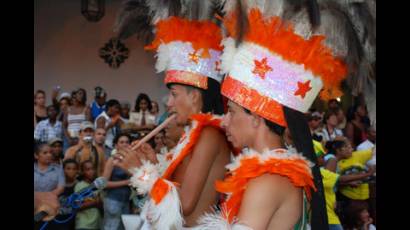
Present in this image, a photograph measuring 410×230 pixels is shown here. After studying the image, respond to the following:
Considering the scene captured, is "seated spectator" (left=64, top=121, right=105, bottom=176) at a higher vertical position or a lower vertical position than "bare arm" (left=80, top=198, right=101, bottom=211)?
higher

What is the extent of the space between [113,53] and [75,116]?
3.41 metres

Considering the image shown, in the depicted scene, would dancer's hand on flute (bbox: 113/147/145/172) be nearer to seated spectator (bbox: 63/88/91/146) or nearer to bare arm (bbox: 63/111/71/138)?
seated spectator (bbox: 63/88/91/146)

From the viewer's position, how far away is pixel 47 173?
6926 millimetres

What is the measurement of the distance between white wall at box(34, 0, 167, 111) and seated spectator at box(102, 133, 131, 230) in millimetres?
5060

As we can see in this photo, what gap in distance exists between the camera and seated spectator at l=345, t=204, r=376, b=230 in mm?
7426

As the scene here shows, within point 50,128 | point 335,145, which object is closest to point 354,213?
point 335,145

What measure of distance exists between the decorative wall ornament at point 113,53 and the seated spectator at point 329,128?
4880mm

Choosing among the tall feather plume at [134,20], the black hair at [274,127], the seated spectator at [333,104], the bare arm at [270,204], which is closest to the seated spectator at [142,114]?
the seated spectator at [333,104]

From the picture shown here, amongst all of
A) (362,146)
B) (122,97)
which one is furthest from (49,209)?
(122,97)

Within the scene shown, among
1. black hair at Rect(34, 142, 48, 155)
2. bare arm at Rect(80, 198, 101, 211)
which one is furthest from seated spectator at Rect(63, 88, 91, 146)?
bare arm at Rect(80, 198, 101, 211)

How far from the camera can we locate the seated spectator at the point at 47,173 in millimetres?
6836

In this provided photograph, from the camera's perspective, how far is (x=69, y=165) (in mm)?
7109

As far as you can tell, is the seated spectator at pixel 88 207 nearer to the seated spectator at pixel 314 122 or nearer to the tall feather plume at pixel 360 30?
the seated spectator at pixel 314 122

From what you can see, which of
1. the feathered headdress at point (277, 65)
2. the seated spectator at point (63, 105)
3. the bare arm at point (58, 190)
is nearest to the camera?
the feathered headdress at point (277, 65)
